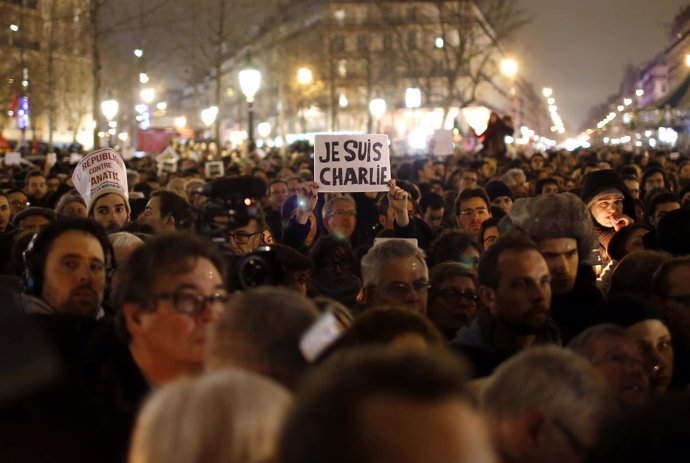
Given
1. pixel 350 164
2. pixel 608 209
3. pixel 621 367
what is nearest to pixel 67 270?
pixel 621 367

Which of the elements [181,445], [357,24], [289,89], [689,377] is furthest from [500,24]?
[357,24]

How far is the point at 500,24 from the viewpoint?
4234 cm

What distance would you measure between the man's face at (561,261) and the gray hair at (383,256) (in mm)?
686

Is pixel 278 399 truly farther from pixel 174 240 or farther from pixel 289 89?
pixel 289 89

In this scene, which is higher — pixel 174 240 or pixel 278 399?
pixel 174 240

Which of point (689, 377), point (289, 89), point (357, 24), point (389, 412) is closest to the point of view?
point (389, 412)

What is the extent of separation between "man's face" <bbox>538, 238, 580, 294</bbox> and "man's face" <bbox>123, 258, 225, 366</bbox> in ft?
8.29

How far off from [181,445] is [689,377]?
3.16 meters

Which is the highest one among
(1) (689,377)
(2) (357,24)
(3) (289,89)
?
(2) (357,24)

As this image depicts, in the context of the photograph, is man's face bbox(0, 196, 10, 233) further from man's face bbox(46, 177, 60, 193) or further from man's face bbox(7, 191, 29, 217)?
man's face bbox(46, 177, 60, 193)

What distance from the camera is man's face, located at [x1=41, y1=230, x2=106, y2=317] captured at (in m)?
4.80

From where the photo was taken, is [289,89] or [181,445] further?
[289,89]

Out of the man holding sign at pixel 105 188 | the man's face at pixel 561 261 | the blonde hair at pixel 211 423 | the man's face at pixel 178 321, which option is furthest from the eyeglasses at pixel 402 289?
the blonde hair at pixel 211 423

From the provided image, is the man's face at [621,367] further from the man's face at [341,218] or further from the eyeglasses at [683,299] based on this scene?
the man's face at [341,218]
